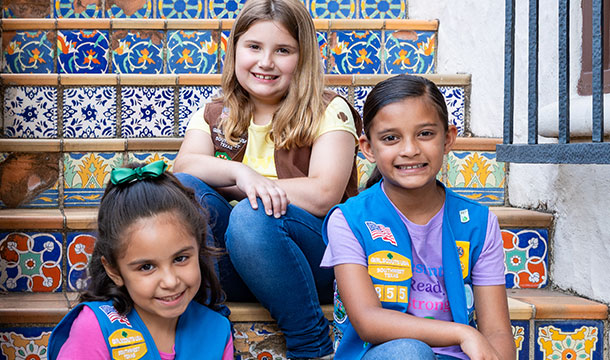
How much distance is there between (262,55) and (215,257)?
20.8 inches

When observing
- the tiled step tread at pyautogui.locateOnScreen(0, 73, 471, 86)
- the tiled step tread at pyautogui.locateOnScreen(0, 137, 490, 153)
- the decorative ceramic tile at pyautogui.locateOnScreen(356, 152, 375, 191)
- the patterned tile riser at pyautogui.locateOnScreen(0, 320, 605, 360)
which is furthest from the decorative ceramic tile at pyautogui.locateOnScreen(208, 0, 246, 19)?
the patterned tile riser at pyautogui.locateOnScreen(0, 320, 605, 360)

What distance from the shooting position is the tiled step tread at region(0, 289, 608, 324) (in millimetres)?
1715

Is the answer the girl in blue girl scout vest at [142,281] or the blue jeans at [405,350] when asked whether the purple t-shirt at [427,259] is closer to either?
the blue jeans at [405,350]

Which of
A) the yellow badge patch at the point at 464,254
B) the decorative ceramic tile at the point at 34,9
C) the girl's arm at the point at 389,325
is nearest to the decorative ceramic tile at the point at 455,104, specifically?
the yellow badge patch at the point at 464,254

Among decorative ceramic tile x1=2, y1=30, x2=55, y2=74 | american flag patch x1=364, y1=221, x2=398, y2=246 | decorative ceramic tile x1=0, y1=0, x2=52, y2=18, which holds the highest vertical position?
decorative ceramic tile x1=0, y1=0, x2=52, y2=18

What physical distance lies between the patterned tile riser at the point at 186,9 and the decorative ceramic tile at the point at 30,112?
0.86m

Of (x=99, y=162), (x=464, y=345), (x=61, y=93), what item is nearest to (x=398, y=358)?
(x=464, y=345)

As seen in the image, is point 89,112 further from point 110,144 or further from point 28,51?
point 28,51

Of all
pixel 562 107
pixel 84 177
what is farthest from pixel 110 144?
pixel 562 107

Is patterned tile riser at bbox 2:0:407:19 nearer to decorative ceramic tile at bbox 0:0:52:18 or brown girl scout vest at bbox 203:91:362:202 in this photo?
decorative ceramic tile at bbox 0:0:52:18

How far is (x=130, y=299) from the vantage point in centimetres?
138

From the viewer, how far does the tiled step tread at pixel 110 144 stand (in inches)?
87.5

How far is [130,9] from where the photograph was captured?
3.20 meters

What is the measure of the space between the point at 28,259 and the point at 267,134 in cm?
75
